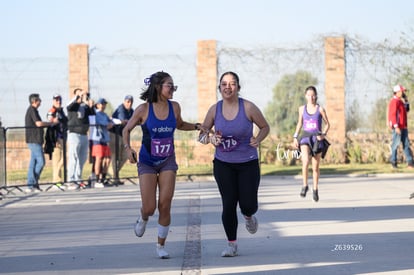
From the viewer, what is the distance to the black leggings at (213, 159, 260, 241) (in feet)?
35.2

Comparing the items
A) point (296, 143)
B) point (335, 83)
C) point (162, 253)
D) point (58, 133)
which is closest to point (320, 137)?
point (296, 143)

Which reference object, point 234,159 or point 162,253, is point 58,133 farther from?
point 162,253

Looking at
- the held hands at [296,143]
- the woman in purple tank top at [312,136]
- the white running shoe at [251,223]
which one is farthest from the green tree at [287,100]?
the white running shoe at [251,223]

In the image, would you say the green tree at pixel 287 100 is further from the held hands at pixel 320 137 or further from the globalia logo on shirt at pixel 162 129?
the globalia logo on shirt at pixel 162 129

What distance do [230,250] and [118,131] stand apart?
12.8m

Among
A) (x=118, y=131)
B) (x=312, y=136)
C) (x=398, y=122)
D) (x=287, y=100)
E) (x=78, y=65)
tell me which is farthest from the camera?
(x=287, y=100)

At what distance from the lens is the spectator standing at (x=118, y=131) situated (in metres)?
22.7

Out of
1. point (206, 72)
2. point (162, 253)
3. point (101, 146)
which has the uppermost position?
point (206, 72)

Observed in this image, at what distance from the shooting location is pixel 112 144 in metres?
23.4

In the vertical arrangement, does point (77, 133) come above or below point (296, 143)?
above

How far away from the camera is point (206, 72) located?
95.9 ft

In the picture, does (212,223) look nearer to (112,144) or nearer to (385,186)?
(385,186)

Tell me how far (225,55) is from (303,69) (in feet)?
7.28

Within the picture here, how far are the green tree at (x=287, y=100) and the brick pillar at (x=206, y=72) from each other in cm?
166
